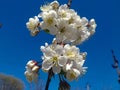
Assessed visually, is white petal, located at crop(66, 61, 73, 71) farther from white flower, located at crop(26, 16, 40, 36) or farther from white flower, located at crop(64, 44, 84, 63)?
white flower, located at crop(26, 16, 40, 36)

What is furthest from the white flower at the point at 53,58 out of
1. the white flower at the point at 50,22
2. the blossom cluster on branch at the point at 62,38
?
the white flower at the point at 50,22

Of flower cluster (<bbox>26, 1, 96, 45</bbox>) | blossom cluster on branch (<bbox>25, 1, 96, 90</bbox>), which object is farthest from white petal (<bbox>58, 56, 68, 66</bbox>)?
flower cluster (<bbox>26, 1, 96, 45</bbox>)

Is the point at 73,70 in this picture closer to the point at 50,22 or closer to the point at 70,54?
the point at 70,54

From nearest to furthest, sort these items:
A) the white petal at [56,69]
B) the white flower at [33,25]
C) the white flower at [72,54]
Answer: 1. the white petal at [56,69]
2. the white flower at [72,54]
3. the white flower at [33,25]

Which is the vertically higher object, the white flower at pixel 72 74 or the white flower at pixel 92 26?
the white flower at pixel 92 26

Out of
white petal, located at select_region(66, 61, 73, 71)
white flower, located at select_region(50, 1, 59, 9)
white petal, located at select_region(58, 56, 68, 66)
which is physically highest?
white flower, located at select_region(50, 1, 59, 9)

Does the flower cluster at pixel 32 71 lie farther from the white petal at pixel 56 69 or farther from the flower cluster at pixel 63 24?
the flower cluster at pixel 63 24

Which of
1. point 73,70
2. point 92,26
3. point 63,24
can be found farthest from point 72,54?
point 92,26

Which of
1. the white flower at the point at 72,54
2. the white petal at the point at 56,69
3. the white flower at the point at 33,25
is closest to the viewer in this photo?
the white petal at the point at 56,69
